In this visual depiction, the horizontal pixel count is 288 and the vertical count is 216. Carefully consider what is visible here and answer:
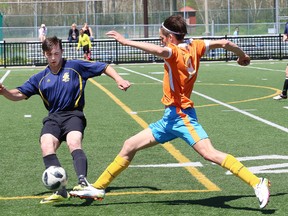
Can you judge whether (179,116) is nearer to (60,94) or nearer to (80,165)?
(80,165)

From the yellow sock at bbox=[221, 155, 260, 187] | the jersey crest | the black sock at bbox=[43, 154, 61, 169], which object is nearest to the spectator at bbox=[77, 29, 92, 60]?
the jersey crest

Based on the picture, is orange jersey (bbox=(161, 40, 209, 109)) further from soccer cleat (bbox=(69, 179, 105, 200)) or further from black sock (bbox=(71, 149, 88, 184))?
soccer cleat (bbox=(69, 179, 105, 200))

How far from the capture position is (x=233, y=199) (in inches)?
327

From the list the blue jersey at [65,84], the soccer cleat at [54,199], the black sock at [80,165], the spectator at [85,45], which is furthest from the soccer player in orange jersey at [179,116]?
the spectator at [85,45]

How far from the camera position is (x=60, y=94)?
8.60 m

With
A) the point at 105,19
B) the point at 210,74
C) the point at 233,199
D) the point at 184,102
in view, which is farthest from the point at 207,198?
the point at 105,19

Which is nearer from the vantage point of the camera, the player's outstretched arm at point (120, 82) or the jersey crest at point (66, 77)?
the player's outstretched arm at point (120, 82)

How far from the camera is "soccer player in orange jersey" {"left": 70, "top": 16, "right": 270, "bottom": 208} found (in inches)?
308

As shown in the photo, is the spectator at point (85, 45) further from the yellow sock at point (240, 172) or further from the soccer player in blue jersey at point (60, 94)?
the yellow sock at point (240, 172)

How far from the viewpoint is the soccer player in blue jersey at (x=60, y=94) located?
838 cm

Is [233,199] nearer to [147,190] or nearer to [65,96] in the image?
[147,190]

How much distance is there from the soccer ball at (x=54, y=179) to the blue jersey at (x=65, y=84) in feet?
2.75

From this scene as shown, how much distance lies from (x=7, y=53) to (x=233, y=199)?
3327 centimetres

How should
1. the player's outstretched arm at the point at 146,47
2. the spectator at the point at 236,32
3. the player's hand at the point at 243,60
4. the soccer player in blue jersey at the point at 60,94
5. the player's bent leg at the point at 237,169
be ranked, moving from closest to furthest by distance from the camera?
the player's outstretched arm at the point at 146,47 < the player's bent leg at the point at 237,169 < the soccer player in blue jersey at the point at 60,94 < the player's hand at the point at 243,60 < the spectator at the point at 236,32
